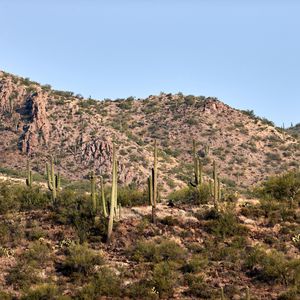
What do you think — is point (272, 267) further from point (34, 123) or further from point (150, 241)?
point (34, 123)

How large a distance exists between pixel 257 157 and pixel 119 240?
143 feet

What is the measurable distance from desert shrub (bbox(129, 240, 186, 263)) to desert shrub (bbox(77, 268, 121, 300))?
2099 millimetres

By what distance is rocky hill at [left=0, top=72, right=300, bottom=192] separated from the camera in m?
58.3

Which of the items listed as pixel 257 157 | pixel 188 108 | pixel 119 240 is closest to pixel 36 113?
pixel 188 108

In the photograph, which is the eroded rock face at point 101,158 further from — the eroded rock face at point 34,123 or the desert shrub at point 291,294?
the desert shrub at point 291,294

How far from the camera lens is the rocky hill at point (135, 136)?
5831 centimetres

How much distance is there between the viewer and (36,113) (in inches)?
2506

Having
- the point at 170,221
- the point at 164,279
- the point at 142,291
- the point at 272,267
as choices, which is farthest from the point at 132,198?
the point at 272,267

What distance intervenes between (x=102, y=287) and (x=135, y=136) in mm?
49039

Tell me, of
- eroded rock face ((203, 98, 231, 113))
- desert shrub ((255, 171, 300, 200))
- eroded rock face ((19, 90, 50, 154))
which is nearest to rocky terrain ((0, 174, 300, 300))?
desert shrub ((255, 171, 300, 200))

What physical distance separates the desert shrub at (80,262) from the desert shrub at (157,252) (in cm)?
166

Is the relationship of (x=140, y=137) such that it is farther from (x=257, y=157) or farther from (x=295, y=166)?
(x=295, y=166)

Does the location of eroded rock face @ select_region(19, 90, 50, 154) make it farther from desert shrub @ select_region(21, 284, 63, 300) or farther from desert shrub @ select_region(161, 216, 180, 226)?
desert shrub @ select_region(21, 284, 63, 300)

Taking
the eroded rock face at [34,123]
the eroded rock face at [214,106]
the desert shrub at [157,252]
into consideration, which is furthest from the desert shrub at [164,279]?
the eroded rock face at [214,106]
